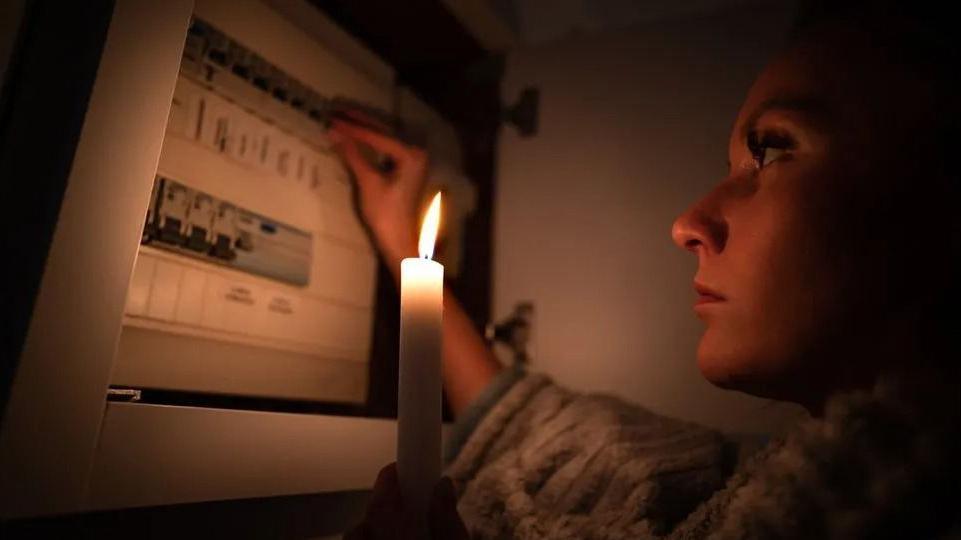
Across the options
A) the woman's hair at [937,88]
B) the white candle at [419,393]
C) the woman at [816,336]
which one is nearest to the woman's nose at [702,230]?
the woman at [816,336]

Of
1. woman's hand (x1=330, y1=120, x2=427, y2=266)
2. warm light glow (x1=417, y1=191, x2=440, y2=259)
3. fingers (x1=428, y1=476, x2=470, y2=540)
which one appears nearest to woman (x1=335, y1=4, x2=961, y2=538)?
fingers (x1=428, y1=476, x2=470, y2=540)

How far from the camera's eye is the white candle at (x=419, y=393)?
0.33 metres

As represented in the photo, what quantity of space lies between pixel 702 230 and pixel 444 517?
0.32 m

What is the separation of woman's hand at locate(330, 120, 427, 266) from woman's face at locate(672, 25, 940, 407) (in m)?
0.33

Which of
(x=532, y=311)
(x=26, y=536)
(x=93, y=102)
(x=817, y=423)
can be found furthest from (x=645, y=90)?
(x=26, y=536)

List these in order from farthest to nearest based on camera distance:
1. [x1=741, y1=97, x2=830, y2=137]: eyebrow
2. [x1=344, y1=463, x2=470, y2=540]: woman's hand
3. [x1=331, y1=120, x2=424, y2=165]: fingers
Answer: [x1=331, y1=120, x2=424, y2=165]: fingers < [x1=741, y1=97, x2=830, y2=137]: eyebrow < [x1=344, y1=463, x2=470, y2=540]: woman's hand

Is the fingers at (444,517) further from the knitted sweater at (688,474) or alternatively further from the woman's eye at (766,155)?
the woman's eye at (766,155)

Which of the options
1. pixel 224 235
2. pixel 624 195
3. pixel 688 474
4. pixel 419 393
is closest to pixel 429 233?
pixel 419 393

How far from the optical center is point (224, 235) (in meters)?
0.53

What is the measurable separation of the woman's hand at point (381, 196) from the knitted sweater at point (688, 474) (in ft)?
0.66

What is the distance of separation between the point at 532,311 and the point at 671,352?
0.61ft

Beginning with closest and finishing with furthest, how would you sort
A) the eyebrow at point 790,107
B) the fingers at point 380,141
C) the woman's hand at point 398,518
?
the woman's hand at point 398,518, the eyebrow at point 790,107, the fingers at point 380,141

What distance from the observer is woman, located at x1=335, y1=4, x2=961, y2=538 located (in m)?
0.36

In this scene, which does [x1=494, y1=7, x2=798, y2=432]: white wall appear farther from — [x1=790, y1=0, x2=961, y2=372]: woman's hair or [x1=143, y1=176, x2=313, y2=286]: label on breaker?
[x1=143, y1=176, x2=313, y2=286]: label on breaker
